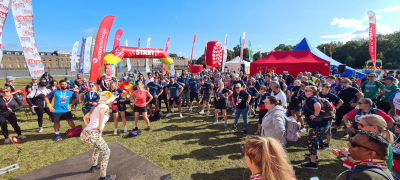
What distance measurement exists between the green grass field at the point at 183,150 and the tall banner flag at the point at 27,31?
269 centimetres

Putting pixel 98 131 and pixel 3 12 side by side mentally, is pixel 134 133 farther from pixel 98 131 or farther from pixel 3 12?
pixel 3 12

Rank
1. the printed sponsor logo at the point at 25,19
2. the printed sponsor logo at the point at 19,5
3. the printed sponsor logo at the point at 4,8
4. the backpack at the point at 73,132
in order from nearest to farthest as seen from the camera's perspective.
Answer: the backpack at the point at 73,132 → the printed sponsor logo at the point at 4,8 → the printed sponsor logo at the point at 19,5 → the printed sponsor logo at the point at 25,19

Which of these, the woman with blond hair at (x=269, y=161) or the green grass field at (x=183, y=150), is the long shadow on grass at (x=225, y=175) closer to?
the green grass field at (x=183, y=150)

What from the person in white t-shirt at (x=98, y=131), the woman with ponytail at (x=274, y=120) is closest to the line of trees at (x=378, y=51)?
the woman with ponytail at (x=274, y=120)

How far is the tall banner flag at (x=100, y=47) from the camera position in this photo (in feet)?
31.8

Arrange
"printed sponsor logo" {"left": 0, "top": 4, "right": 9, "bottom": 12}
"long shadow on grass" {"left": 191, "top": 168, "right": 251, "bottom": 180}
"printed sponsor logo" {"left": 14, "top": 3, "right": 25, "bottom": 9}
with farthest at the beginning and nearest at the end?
"printed sponsor logo" {"left": 14, "top": 3, "right": 25, "bottom": 9}, "printed sponsor logo" {"left": 0, "top": 4, "right": 9, "bottom": 12}, "long shadow on grass" {"left": 191, "top": 168, "right": 251, "bottom": 180}

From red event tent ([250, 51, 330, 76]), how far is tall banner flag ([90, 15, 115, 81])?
1408 cm

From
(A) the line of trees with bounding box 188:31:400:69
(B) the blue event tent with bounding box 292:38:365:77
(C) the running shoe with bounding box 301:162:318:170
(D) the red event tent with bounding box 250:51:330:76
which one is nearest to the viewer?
(C) the running shoe with bounding box 301:162:318:170

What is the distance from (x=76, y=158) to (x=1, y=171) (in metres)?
1.41

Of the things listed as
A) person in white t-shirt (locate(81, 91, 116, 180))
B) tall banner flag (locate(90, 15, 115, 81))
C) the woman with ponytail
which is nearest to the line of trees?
the woman with ponytail

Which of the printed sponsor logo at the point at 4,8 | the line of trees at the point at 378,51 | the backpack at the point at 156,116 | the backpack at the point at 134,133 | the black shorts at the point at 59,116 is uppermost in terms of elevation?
the line of trees at the point at 378,51

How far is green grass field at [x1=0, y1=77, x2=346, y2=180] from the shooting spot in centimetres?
368

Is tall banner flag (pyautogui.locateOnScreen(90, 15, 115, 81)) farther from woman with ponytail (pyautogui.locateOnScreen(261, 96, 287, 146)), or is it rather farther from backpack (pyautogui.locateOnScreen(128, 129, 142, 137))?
woman with ponytail (pyautogui.locateOnScreen(261, 96, 287, 146))

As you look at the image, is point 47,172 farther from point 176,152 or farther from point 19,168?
point 176,152
